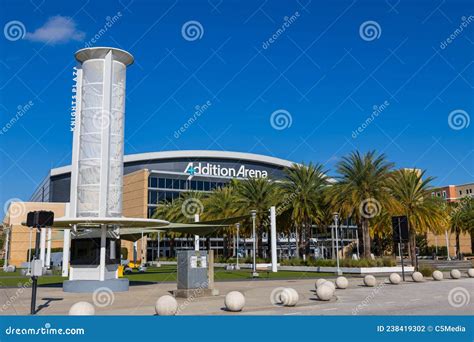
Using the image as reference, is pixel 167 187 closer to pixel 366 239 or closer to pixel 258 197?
pixel 258 197

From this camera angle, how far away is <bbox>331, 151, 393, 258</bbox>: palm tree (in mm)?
41438

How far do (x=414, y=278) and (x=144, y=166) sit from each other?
67.9 meters

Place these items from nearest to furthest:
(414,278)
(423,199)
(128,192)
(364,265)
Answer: (414,278)
(364,265)
(423,199)
(128,192)

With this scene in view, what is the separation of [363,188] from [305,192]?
6.53 meters

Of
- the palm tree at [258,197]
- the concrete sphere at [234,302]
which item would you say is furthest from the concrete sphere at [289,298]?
the palm tree at [258,197]

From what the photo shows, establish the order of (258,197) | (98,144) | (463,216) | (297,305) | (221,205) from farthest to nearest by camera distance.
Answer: (463,216), (221,205), (258,197), (98,144), (297,305)

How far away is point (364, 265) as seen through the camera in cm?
4028

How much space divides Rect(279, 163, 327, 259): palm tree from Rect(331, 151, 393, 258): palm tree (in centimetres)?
357

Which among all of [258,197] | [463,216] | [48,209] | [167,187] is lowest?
[463,216]

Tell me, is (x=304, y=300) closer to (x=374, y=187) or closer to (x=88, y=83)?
(x=88, y=83)

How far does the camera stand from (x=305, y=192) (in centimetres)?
4647

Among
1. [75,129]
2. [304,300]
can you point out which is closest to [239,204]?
[75,129]

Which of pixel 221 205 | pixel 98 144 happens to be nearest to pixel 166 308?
pixel 98 144

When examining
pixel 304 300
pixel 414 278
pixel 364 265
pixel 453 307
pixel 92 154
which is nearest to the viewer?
pixel 453 307
